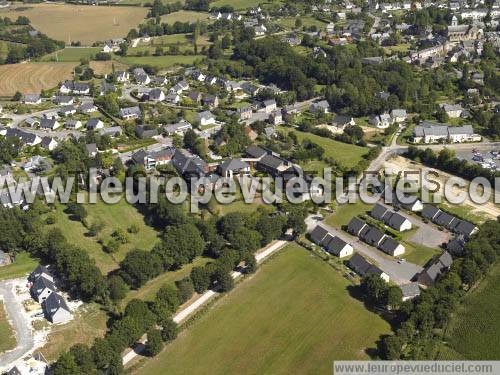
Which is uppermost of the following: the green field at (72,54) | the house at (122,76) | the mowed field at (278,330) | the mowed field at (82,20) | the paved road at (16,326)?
the mowed field at (82,20)

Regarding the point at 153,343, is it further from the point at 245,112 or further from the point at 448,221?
the point at 245,112

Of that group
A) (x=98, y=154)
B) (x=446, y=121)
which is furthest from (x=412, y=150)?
(x=98, y=154)

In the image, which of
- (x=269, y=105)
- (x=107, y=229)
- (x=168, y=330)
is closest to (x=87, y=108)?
(x=269, y=105)

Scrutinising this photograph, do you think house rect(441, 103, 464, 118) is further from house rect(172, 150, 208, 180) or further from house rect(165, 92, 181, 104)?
house rect(165, 92, 181, 104)

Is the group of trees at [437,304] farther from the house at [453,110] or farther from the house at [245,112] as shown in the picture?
the house at [245,112]

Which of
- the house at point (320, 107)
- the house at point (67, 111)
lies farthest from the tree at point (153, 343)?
the house at point (67, 111)

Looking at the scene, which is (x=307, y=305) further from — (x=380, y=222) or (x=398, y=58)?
(x=398, y=58)

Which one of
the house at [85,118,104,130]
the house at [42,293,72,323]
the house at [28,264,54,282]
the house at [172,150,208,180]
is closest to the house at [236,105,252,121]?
the house at [172,150,208,180]
